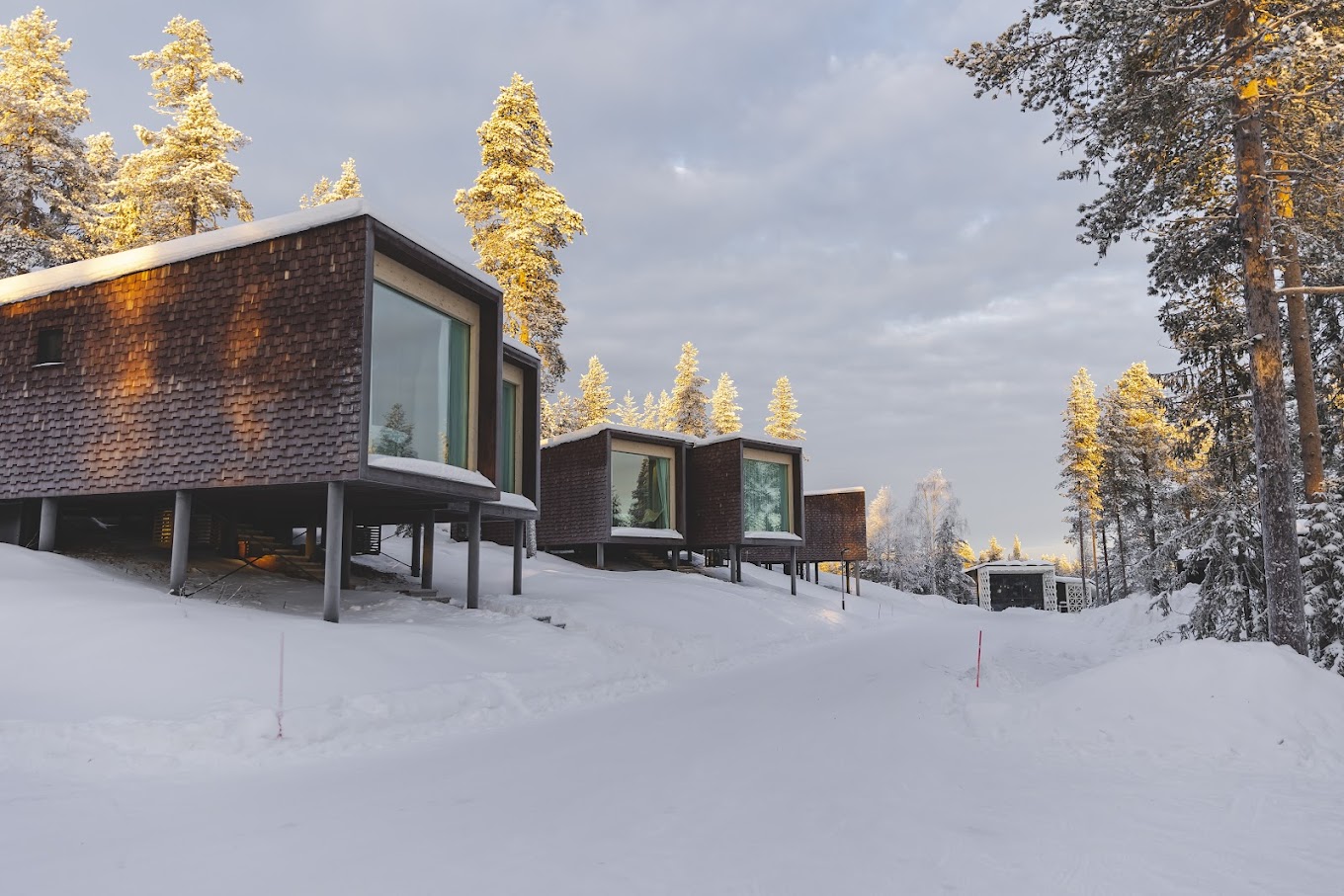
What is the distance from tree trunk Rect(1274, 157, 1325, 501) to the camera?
437 inches

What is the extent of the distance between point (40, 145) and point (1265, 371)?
31023 millimetres

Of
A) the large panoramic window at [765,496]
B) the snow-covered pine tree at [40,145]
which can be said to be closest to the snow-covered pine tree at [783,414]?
the large panoramic window at [765,496]

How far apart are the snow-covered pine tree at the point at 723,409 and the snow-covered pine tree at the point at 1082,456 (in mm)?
20492

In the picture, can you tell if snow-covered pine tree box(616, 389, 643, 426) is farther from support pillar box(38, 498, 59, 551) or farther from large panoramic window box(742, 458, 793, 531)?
support pillar box(38, 498, 59, 551)

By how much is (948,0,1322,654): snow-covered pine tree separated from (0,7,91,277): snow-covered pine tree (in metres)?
26.1

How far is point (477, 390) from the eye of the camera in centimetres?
1466

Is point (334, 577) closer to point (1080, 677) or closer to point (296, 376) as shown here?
point (296, 376)

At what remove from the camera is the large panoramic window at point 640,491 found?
26.9 metres

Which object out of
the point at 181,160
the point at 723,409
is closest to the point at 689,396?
the point at 723,409

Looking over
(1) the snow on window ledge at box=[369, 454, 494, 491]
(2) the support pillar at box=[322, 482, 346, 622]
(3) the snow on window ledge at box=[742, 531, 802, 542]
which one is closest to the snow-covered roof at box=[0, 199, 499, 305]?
(1) the snow on window ledge at box=[369, 454, 494, 491]

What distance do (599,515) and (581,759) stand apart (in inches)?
763

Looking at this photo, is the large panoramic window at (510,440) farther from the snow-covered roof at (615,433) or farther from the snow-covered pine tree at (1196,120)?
the snow-covered pine tree at (1196,120)

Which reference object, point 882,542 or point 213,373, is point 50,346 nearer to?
point 213,373

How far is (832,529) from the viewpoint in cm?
3931
